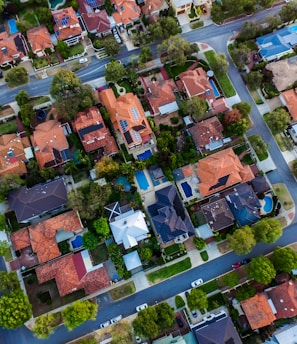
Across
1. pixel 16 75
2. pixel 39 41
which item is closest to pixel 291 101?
pixel 39 41

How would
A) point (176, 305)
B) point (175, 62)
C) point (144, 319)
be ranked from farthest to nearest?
point (175, 62) → point (176, 305) → point (144, 319)

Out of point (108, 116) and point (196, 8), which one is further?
point (196, 8)

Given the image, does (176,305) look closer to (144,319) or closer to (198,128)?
(144,319)

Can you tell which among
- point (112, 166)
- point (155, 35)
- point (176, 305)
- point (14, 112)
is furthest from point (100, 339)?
point (155, 35)

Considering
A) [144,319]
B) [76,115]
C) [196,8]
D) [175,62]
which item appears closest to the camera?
[144,319]

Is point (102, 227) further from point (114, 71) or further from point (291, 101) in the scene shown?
point (291, 101)
